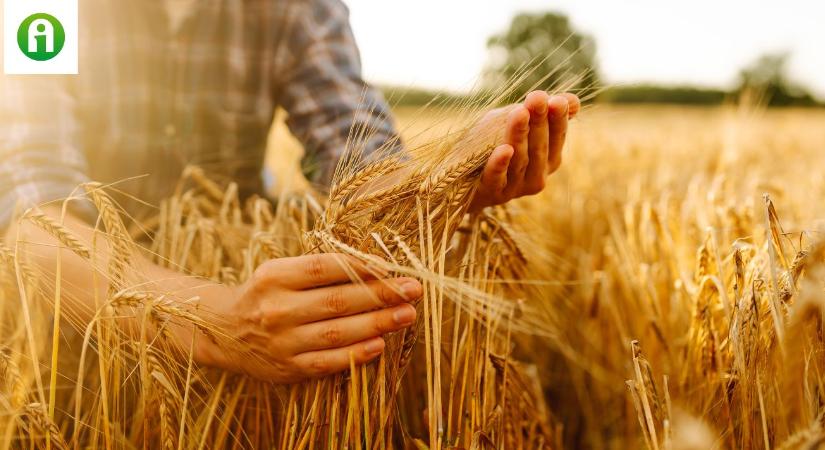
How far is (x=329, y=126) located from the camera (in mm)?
1515

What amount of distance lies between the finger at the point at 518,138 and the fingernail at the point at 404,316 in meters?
0.26

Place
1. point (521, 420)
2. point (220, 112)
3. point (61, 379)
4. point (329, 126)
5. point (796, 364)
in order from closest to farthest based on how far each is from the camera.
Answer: point (796, 364)
point (521, 420)
point (61, 379)
point (329, 126)
point (220, 112)

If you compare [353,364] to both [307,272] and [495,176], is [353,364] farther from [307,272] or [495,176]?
[495,176]

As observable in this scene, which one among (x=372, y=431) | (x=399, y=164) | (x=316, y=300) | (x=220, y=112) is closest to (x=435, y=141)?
(x=399, y=164)

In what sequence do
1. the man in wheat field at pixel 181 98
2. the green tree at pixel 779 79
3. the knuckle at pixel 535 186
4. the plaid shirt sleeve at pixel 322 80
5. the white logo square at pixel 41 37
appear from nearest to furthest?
the knuckle at pixel 535 186
the white logo square at pixel 41 37
the man in wheat field at pixel 181 98
the plaid shirt sleeve at pixel 322 80
the green tree at pixel 779 79

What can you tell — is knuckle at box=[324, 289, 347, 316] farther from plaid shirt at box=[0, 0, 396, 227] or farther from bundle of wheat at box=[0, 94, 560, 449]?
plaid shirt at box=[0, 0, 396, 227]

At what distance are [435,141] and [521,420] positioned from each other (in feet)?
1.58

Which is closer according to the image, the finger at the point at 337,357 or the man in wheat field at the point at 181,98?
the finger at the point at 337,357

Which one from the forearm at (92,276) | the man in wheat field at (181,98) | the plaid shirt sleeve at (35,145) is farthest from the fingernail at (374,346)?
the plaid shirt sleeve at (35,145)

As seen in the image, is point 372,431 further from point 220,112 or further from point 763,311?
point 220,112

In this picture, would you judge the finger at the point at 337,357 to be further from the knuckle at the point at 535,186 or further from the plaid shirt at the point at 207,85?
the plaid shirt at the point at 207,85

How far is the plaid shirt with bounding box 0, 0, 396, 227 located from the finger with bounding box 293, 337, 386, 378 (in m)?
0.75

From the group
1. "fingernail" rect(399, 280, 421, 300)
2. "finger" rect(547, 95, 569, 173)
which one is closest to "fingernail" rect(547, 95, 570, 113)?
"finger" rect(547, 95, 569, 173)

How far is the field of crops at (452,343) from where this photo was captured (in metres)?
0.72
